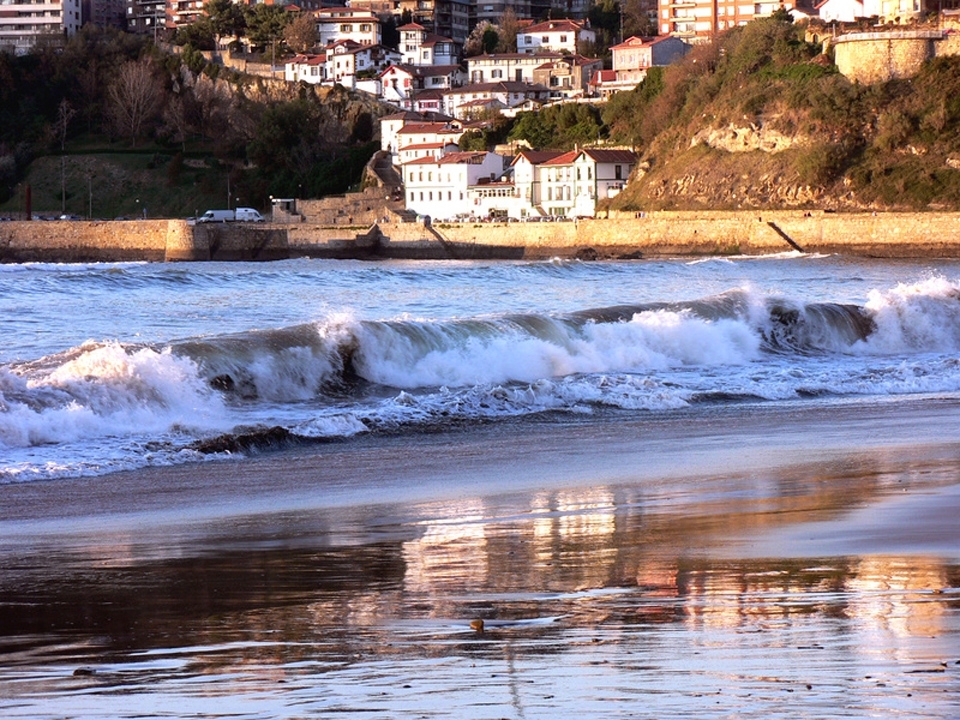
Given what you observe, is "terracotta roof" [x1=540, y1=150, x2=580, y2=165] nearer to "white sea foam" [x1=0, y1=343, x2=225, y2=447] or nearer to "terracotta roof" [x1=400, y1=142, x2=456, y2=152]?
"terracotta roof" [x1=400, y1=142, x2=456, y2=152]

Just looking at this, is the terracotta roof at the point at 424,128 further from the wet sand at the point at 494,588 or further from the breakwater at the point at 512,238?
the wet sand at the point at 494,588

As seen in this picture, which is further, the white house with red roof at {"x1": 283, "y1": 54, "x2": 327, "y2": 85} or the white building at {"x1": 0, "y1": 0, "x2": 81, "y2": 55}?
the white building at {"x1": 0, "y1": 0, "x2": 81, "y2": 55}

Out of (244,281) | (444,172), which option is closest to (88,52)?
(444,172)

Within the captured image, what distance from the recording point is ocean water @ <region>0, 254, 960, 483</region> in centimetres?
1005

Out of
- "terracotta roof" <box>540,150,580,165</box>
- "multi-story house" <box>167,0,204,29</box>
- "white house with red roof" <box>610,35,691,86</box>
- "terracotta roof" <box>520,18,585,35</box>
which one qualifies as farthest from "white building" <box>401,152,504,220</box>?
"multi-story house" <box>167,0,204,29</box>

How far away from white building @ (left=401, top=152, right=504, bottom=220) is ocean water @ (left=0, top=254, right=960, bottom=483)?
45.1m

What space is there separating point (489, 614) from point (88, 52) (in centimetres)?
9968

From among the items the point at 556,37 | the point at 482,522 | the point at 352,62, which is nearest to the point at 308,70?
the point at 352,62

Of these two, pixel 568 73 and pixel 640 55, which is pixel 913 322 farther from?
pixel 568 73

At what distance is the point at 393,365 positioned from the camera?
536 inches

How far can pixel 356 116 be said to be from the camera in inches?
3322

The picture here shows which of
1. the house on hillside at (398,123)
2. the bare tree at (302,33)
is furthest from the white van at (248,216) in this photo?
the bare tree at (302,33)

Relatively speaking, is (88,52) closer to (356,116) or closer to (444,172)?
(356,116)

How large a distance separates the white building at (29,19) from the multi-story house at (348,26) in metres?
24.1
